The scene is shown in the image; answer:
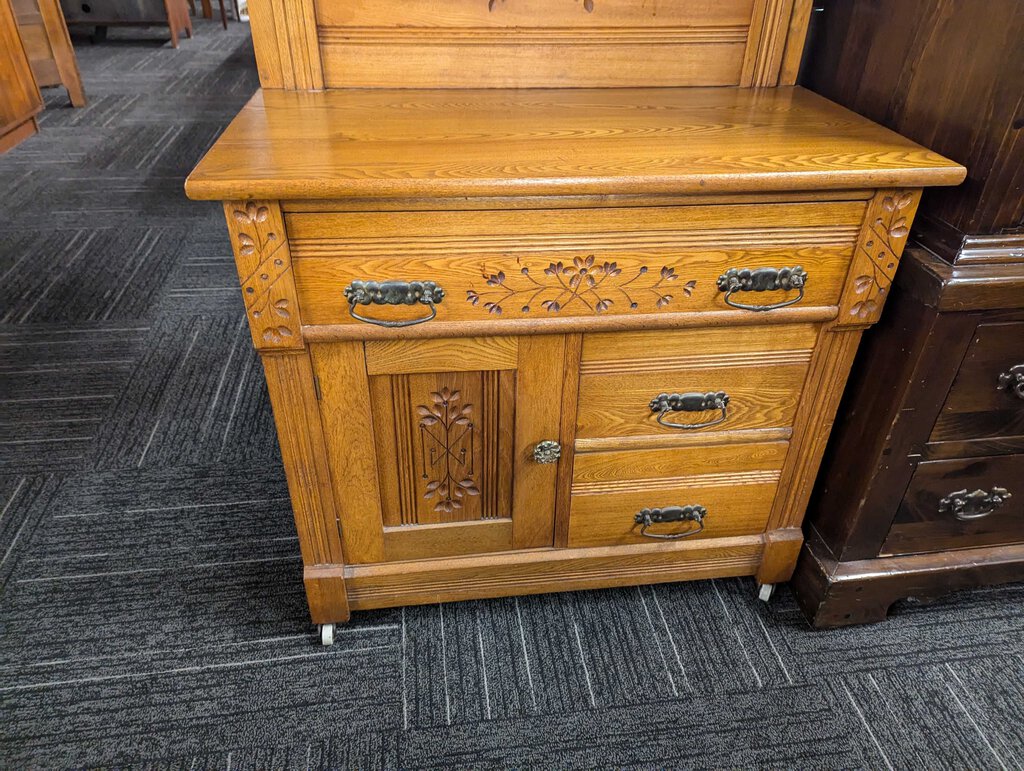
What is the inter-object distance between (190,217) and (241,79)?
1681 mm

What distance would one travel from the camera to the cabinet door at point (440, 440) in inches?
37.1

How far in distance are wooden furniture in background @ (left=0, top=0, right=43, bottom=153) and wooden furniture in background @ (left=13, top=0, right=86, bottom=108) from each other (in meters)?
0.25

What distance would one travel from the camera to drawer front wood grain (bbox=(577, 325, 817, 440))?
97 centimetres

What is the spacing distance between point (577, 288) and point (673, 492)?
0.40 metres

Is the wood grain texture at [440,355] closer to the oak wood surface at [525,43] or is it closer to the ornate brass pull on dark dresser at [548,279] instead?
the ornate brass pull on dark dresser at [548,279]

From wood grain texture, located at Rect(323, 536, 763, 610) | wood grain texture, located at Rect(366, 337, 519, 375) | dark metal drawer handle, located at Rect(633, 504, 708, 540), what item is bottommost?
wood grain texture, located at Rect(323, 536, 763, 610)

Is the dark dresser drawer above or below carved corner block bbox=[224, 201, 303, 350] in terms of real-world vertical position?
below

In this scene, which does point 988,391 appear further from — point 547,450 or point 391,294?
point 391,294

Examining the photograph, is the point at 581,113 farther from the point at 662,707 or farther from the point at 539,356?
the point at 662,707

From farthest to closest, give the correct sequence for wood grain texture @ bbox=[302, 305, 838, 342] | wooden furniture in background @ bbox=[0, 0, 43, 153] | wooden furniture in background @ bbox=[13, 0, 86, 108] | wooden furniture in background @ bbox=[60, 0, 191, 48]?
wooden furniture in background @ bbox=[60, 0, 191, 48] → wooden furniture in background @ bbox=[13, 0, 86, 108] → wooden furniture in background @ bbox=[0, 0, 43, 153] → wood grain texture @ bbox=[302, 305, 838, 342]

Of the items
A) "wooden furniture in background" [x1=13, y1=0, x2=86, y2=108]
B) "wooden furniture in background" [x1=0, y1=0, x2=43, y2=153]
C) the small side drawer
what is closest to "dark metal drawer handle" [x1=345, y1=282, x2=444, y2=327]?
the small side drawer

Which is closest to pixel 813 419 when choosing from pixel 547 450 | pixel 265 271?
pixel 547 450

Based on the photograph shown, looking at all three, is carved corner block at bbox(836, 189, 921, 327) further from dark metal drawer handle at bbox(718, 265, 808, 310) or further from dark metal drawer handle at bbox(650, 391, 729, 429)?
dark metal drawer handle at bbox(650, 391, 729, 429)

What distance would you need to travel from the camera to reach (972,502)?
1.12 meters
